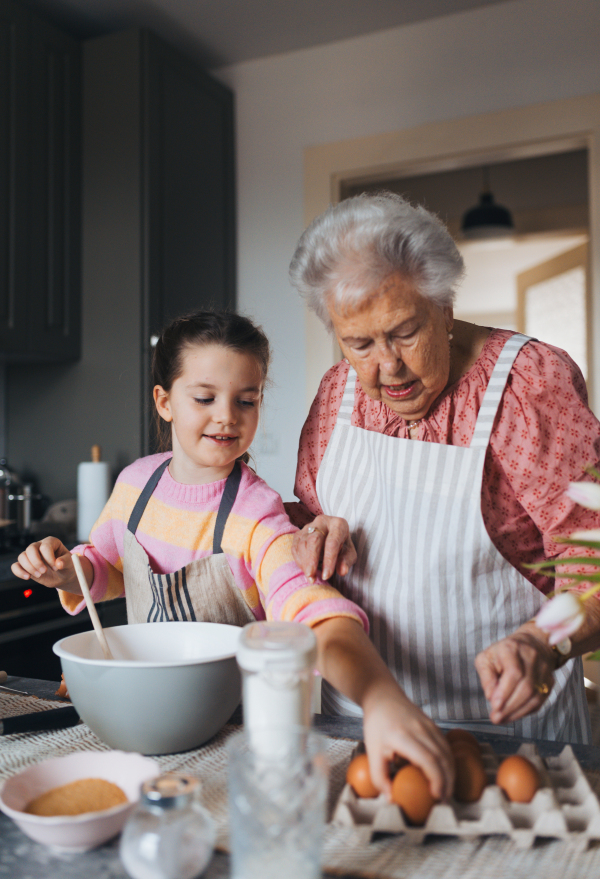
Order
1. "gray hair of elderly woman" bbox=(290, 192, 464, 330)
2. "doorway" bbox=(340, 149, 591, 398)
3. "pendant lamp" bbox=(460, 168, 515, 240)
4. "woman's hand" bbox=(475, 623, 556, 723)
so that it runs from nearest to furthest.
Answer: "woman's hand" bbox=(475, 623, 556, 723) < "gray hair of elderly woman" bbox=(290, 192, 464, 330) < "doorway" bbox=(340, 149, 591, 398) < "pendant lamp" bbox=(460, 168, 515, 240)

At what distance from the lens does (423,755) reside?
66 centimetres

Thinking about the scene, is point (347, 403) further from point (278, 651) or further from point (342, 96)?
point (342, 96)

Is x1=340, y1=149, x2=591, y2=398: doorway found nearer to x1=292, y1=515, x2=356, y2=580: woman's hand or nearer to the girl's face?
the girl's face

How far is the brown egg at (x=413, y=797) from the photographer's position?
0.64 metres

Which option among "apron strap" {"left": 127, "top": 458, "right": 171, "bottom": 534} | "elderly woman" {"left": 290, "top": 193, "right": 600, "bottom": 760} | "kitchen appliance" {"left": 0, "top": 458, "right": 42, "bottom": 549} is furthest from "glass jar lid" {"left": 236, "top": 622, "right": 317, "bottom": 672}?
"kitchen appliance" {"left": 0, "top": 458, "right": 42, "bottom": 549}

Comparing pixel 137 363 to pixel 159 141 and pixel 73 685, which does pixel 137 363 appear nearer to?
pixel 159 141

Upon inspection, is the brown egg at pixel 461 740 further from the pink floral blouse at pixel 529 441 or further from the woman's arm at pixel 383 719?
the pink floral blouse at pixel 529 441

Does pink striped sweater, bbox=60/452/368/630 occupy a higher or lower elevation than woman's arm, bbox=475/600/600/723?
higher

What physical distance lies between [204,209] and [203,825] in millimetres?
2539

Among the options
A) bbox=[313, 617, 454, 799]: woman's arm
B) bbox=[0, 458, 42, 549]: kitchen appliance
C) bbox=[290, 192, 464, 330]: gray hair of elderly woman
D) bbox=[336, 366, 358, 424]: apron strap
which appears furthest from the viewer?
bbox=[0, 458, 42, 549]: kitchen appliance

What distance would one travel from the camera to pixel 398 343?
1.05 m

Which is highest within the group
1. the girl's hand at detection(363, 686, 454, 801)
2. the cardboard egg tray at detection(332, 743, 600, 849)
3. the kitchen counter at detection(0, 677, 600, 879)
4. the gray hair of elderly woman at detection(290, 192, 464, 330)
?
the gray hair of elderly woman at detection(290, 192, 464, 330)

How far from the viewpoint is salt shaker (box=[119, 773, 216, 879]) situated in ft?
1.81

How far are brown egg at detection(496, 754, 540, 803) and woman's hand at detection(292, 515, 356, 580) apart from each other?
1.17ft
